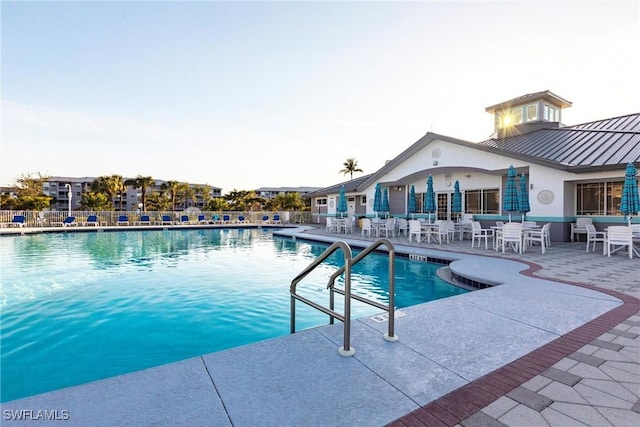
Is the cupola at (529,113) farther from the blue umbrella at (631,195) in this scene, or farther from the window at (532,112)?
the blue umbrella at (631,195)

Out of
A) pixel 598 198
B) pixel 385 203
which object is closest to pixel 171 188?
pixel 385 203

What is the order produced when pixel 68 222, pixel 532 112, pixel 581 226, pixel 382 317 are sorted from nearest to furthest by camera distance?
1. pixel 382 317
2. pixel 581 226
3. pixel 532 112
4. pixel 68 222

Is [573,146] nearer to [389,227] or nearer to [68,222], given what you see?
[389,227]

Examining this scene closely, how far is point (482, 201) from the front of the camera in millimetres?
16719

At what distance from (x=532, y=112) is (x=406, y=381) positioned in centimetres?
2143

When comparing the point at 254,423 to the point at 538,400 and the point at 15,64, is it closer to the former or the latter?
the point at 538,400

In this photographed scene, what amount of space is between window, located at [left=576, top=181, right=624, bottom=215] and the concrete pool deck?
11.3 m

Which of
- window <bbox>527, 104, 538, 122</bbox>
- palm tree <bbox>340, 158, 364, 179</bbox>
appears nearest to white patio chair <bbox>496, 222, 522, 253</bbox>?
window <bbox>527, 104, 538, 122</bbox>

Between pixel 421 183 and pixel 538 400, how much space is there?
713 inches

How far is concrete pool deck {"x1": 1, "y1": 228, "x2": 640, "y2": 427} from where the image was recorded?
2.09m

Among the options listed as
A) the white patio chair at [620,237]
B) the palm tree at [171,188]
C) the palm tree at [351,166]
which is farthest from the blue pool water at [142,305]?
the palm tree at [351,166]

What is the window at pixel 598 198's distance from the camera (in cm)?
1261

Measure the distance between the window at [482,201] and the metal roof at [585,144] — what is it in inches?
89.0

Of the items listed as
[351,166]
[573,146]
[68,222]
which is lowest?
[68,222]
